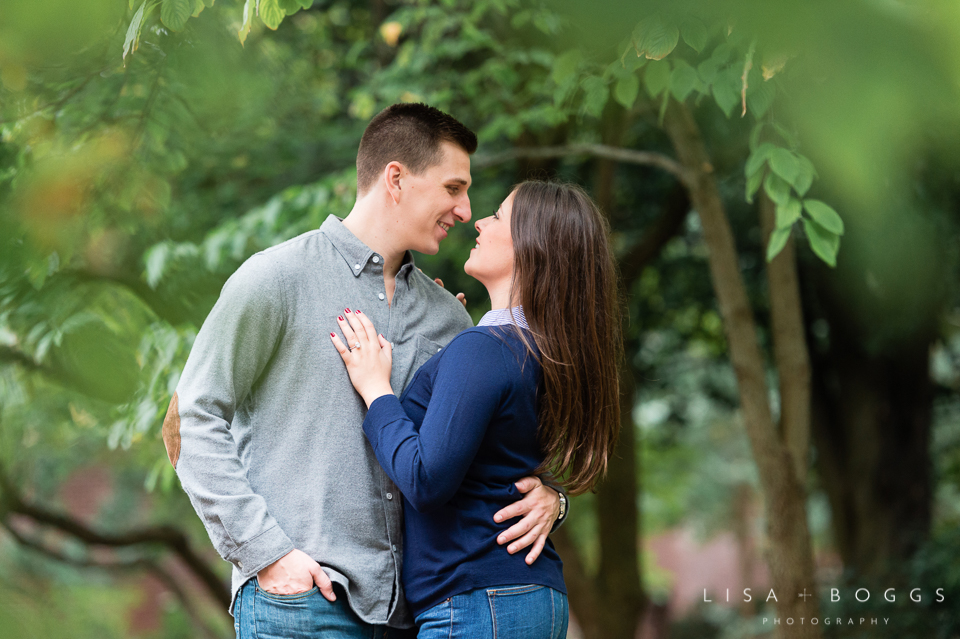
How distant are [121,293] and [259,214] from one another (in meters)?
3.68

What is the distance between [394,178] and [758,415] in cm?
294

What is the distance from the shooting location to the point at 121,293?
0.53m

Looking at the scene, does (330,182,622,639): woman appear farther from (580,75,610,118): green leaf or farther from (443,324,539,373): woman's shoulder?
(580,75,610,118): green leaf

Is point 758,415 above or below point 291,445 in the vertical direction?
above

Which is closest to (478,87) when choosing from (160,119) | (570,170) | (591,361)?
(570,170)

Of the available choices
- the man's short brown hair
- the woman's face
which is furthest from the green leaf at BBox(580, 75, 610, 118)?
the woman's face

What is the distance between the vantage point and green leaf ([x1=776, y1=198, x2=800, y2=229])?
81.4 inches

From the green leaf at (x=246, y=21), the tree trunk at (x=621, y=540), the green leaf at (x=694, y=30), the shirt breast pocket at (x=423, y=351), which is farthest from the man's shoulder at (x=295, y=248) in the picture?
the tree trunk at (x=621, y=540)

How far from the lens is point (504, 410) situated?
5.92 ft

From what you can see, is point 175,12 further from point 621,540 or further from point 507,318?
point 621,540

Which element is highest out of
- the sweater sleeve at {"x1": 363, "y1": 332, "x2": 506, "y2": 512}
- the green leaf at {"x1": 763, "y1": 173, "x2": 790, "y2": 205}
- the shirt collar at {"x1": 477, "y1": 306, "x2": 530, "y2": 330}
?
the green leaf at {"x1": 763, "y1": 173, "x2": 790, "y2": 205}

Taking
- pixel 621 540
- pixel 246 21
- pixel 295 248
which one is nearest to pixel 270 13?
pixel 295 248

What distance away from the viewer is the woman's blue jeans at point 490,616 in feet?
5.75

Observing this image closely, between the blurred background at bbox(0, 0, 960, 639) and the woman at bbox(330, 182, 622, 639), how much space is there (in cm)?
47
